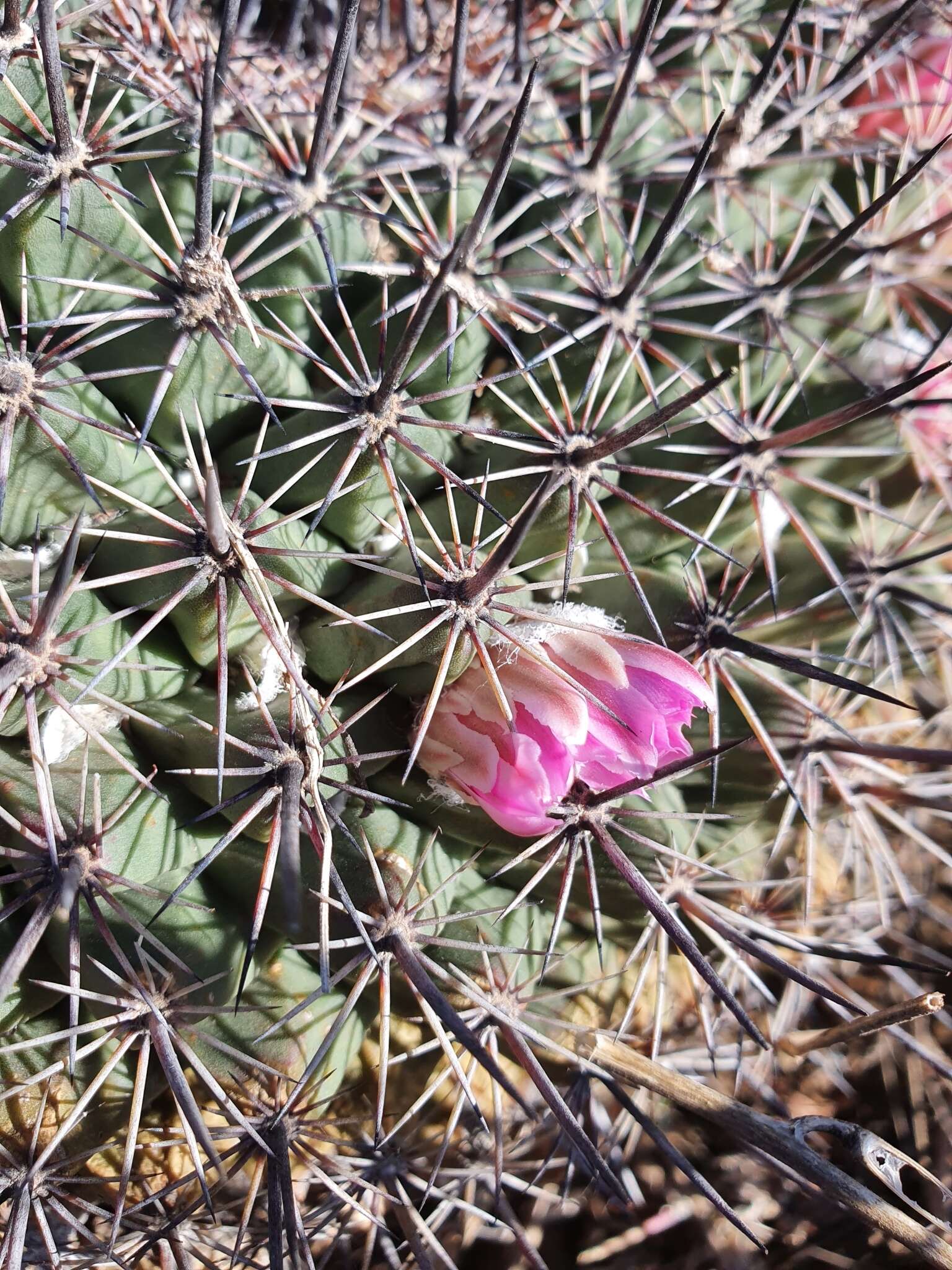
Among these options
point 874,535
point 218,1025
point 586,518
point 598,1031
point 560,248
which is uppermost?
point 560,248

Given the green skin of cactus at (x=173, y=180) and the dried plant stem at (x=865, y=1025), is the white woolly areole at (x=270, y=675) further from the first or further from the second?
the dried plant stem at (x=865, y=1025)

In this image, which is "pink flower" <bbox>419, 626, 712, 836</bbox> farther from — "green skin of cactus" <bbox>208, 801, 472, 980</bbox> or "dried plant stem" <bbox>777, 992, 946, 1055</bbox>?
"dried plant stem" <bbox>777, 992, 946, 1055</bbox>

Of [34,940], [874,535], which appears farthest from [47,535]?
[874,535]

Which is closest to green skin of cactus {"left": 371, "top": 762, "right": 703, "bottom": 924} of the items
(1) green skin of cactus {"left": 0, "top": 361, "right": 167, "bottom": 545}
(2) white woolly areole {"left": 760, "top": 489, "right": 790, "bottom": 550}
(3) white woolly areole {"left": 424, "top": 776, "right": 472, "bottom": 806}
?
(3) white woolly areole {"left": 424, "top": 776, "right": 472, "bottom": 806}

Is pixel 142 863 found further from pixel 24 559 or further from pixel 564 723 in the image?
pixel 564 723

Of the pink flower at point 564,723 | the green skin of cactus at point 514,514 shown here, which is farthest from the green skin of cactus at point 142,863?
the green skin of cactus at point 514,514

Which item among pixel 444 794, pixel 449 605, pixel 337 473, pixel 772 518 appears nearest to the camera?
pixel 449 605

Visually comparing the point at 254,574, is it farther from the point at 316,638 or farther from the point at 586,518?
the point at 586,518

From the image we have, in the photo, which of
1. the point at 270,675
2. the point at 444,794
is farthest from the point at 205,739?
the point at 444,794
